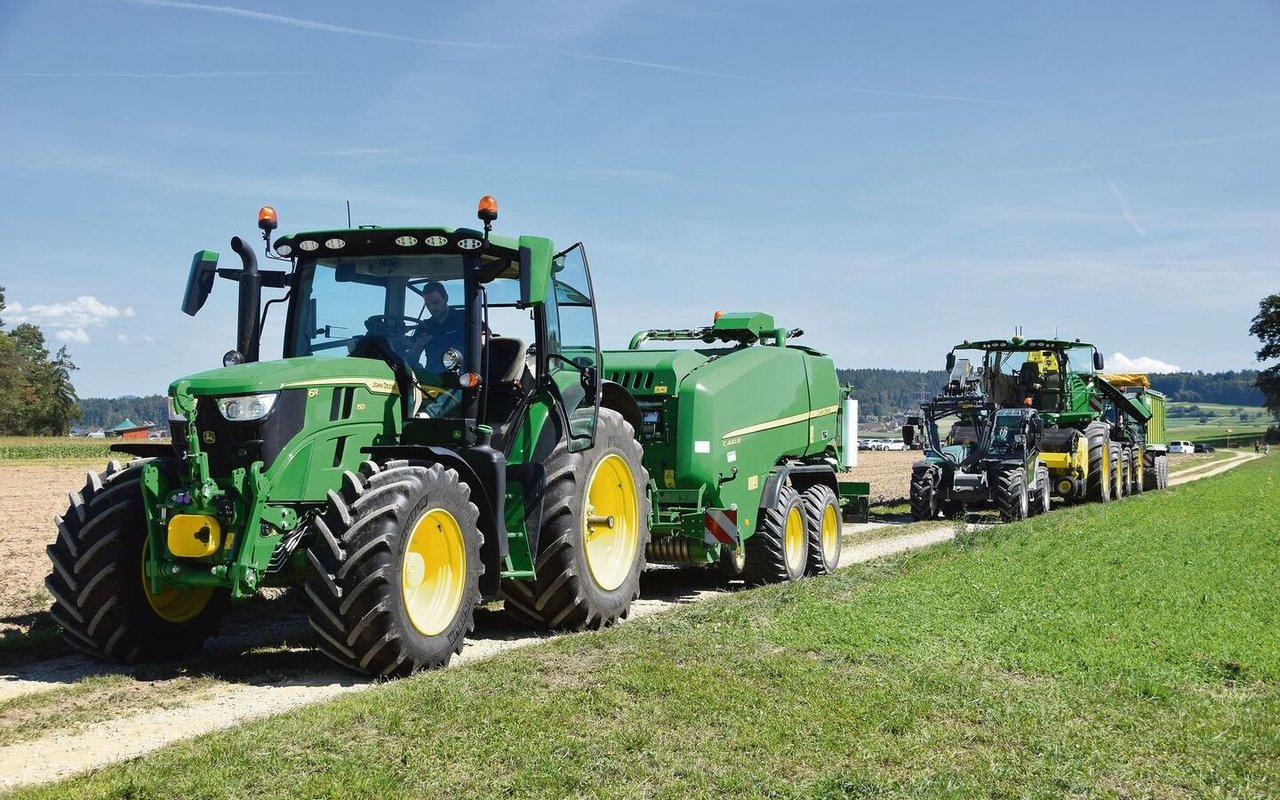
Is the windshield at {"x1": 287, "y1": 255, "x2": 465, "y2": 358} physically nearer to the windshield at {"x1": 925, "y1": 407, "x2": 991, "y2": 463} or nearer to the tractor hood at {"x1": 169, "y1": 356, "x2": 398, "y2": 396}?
the tractor hood at {"x1": 169, "y1": 356, "x2": 398, "y2": 396}

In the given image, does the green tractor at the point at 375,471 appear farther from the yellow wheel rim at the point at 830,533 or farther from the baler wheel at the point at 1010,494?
the baler wheel at the point at 1010,494

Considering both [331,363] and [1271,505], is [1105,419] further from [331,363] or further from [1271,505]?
[331,363]

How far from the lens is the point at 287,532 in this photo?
7391 millimetres

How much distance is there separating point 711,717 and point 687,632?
238cm

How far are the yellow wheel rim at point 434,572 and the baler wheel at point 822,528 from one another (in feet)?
20.6

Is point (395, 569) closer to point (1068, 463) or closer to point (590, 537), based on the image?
point (590, 537)

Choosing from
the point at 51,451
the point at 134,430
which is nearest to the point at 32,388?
the point at 51,451

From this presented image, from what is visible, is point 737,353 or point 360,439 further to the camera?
point 737,353

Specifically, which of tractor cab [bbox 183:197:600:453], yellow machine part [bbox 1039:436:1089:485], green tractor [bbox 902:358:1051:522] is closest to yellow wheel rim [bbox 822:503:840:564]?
tractor cab [bbox 183:197:600:453]

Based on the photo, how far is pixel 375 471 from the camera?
7.59m

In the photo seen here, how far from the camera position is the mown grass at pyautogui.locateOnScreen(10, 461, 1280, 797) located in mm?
5363

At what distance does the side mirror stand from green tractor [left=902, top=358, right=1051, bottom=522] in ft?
49.7

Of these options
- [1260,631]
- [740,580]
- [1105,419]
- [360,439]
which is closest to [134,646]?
[360,439]

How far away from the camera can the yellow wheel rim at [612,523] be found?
972cm
